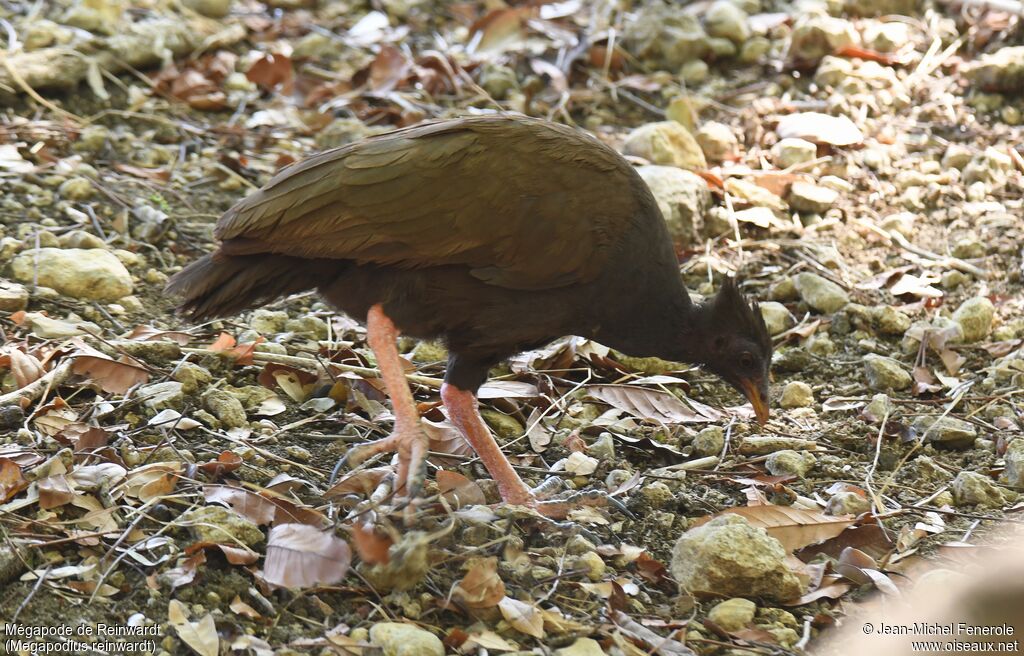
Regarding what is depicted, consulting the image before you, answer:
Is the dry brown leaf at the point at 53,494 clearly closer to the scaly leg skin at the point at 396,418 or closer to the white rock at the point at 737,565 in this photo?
the scaly leg skin at the point at 396,418

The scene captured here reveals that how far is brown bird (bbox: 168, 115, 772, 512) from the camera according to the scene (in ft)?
12.6

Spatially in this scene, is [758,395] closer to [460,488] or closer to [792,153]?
[460,488]

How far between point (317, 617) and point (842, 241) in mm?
3751

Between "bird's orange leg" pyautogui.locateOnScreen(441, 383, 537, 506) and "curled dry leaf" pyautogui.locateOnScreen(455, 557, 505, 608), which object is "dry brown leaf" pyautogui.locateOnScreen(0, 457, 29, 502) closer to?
"curled dry leaf" pyautogui.locateOnScreen(455, 557, 505, 608)

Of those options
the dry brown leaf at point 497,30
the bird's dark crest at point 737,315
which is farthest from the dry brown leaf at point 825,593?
the dry brown leaf at point 497,30

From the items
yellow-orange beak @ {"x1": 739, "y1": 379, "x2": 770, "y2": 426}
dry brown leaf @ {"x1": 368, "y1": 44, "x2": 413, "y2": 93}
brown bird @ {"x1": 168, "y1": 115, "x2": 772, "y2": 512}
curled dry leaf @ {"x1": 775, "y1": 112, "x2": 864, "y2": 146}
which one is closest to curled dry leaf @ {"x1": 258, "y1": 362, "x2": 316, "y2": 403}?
brown bird @ {"x1": 168, "y1": 115, "x2": 772, "y2": 512}

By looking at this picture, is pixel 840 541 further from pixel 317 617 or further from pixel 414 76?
pixel 414 76

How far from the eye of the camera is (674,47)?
7.52 m

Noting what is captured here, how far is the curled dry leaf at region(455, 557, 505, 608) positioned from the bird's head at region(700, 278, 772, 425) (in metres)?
1.40

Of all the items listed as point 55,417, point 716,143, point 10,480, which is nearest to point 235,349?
point 55,417

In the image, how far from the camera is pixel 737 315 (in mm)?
4332

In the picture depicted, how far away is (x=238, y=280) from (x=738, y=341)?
179cm

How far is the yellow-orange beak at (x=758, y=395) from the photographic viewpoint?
4.43 meters

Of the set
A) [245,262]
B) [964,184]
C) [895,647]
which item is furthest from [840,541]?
[964,184]
